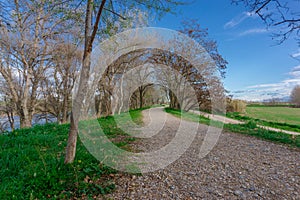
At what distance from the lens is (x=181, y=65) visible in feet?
42.9

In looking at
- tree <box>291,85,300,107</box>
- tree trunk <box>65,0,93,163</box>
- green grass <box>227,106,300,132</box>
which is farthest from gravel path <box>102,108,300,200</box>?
tree <box>291,85,300,107</box>

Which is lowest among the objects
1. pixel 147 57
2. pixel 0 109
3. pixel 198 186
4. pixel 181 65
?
pixel 198 186

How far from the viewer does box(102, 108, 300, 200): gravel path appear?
212 cm

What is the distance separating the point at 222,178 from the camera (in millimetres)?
2523

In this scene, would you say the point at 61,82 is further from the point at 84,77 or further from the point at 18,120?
the point at 84,77

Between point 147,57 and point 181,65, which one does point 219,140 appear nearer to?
point 181,65

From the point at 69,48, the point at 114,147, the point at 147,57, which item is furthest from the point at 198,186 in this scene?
the point at 147,57

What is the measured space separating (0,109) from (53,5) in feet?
42.0

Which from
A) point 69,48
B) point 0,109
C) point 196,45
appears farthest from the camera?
point 196,45

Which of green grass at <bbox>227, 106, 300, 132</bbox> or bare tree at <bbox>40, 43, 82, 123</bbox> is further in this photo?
bare tree at <bbox>40, 43, 82, 123</bbox>

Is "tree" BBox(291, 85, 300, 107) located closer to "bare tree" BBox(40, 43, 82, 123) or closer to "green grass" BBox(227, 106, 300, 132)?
"green grass" BBox(227, 106, 300, 132)

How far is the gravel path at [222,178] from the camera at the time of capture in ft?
6.97

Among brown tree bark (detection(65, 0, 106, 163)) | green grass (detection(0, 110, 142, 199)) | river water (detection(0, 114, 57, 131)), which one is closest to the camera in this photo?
green grass (detection(0, 110, 142, 199))

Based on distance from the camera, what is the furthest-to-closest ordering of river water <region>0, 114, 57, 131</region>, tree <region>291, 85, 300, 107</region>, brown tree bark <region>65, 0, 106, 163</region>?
tree <region>291, 85, 300, 107</region>, river water <region>0, 114, 57, 131</region>, brown tree bark <region>65, 0, 106, 163</region>
